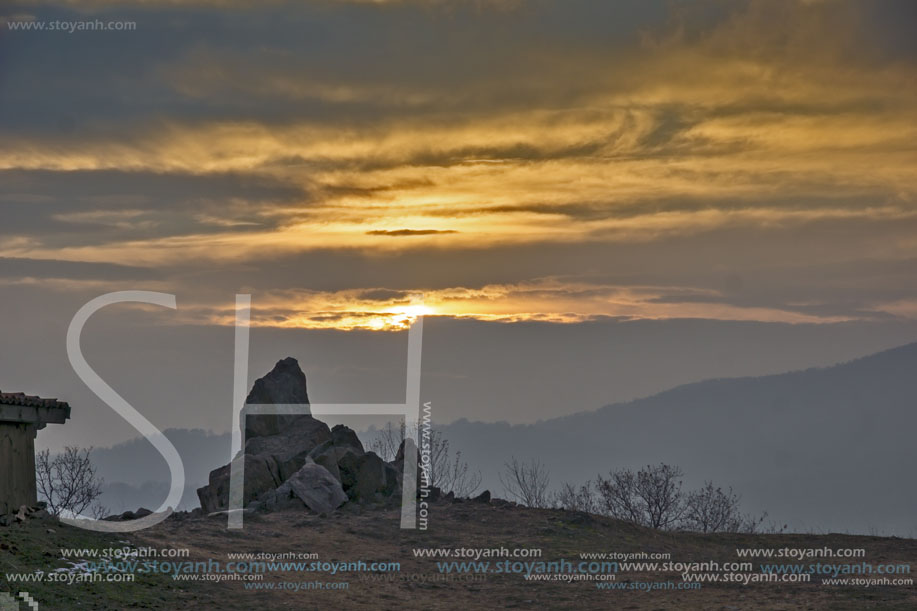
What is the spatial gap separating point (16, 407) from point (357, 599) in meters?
9.57

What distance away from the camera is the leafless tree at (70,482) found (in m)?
58.5

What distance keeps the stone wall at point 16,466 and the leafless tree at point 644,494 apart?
33684mm

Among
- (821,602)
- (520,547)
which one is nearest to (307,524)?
(520,547)

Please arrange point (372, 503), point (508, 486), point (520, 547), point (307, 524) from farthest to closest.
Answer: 1. point (508, 486)
2. point (372, 503)
3. point (307, 524)
4. point (520, 547)

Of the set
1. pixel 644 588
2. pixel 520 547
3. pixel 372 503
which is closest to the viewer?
pixel 644 588

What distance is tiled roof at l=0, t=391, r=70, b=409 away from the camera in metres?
24.4

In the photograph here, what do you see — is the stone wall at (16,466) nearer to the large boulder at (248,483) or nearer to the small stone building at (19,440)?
the small stone building at (19,440)

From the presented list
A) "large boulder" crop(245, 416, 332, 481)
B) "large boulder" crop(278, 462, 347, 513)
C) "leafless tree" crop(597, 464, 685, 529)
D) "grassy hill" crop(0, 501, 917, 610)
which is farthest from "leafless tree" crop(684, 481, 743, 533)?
"large boulder" crop(278, 462, 347, 513)

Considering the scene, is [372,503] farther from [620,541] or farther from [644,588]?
[644,588]

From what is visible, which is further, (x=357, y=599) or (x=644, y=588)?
(x=644, y=588)

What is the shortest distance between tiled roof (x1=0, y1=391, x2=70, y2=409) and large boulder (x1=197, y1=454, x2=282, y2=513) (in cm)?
929

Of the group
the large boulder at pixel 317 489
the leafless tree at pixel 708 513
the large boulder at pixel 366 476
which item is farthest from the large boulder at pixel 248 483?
the leafless tree at pixel 708 513

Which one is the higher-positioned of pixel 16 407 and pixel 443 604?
pixel 16 407

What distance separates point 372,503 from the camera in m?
33.1
